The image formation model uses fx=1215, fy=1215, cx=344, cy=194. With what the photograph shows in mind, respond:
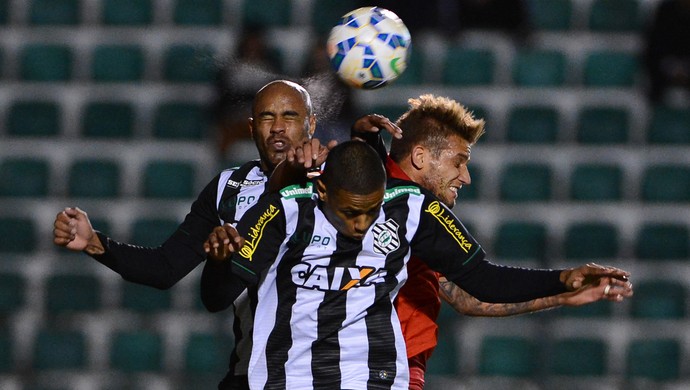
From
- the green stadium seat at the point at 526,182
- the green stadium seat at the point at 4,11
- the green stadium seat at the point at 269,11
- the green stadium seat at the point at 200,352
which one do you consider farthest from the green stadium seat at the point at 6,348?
the green stadium seat at the point at 526,182

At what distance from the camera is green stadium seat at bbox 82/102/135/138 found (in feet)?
31.3

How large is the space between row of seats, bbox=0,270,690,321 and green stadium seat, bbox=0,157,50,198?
2.42 feet

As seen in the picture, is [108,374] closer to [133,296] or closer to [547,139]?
[133,296]

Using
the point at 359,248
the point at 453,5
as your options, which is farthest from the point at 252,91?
the point at 453,5

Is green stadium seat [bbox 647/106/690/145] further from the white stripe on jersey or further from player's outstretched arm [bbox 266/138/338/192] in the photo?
player's outstretched arm [bbox 266/138/338/192]

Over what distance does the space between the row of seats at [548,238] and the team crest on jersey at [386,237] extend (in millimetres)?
4665

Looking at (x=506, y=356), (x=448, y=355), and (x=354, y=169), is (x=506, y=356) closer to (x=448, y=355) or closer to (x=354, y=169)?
(x=448, y=355)

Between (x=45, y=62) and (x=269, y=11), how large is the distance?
1860 millimetres

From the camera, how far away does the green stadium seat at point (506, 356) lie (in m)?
8.38

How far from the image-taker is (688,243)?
910 cm

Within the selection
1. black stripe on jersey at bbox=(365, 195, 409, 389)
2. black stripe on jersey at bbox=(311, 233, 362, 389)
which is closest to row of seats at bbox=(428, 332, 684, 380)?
black stripe on jersey at bbox=(365, 195, 409, 389)

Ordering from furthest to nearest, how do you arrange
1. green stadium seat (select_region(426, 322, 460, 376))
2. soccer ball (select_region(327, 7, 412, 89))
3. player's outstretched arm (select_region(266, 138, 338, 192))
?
1. green stadium seat (select_region(426, 322, 460, 376))
2. soccer ball (select_region(327, 7, 412, 89))
3. player's outstretched arm (select_region(266, 138, 338, 192))

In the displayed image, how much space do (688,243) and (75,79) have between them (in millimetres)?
4980

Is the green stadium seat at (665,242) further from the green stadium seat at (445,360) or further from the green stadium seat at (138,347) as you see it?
the green stadium seat at (138,347)
